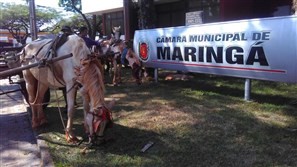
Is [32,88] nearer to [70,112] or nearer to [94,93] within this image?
[70,112]

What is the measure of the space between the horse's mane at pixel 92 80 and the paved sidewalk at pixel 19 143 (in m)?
1.11

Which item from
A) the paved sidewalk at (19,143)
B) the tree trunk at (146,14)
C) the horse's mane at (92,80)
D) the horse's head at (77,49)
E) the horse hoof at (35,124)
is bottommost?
the paved sidewalk at (19,143)

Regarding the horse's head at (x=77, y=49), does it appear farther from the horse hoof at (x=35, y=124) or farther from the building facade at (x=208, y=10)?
the building facade at (x=208, y=10)

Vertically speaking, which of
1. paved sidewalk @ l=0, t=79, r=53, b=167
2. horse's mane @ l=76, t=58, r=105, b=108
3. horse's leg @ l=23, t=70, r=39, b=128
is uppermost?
horse's mane @ l=76, t=58, r=105, b=108

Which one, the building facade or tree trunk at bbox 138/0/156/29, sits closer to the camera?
tree trunk at bbox 138/0/156/29

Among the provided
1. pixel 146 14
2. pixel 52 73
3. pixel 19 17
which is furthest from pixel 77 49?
pixel 19 17

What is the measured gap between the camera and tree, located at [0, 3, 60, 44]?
45250 mm

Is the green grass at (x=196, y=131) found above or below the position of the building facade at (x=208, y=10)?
below

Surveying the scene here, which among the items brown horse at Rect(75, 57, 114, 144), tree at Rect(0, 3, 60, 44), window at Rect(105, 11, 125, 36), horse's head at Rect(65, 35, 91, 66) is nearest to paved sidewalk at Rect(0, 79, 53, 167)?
brown horse at Rect(75, 57, 114, 144)

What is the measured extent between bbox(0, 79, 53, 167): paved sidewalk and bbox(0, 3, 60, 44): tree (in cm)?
3740

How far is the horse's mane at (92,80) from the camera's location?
5039mm

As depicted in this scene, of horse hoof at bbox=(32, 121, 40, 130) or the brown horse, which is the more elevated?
the brown horse

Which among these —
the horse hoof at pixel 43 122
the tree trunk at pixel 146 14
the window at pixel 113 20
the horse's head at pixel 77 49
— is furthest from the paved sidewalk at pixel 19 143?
the window at pixel 113 20

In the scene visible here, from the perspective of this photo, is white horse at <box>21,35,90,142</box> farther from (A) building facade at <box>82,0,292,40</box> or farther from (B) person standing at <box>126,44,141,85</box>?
(A) building facade at <box>82,0,292,40</box>
